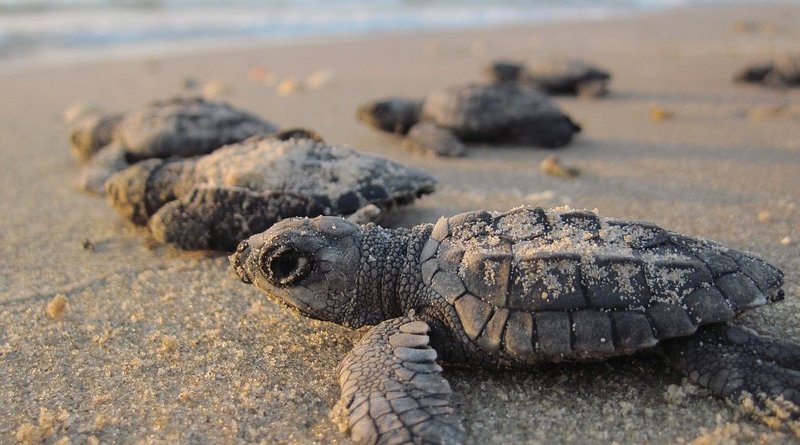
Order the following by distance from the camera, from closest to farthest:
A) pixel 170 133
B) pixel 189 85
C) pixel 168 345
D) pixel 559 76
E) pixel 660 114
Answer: pixel 168 345, pixel 170 133, pixel 660 114, pixel 559 76, pixel 189 85

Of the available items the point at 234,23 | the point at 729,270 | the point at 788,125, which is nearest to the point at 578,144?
the point at 788,125

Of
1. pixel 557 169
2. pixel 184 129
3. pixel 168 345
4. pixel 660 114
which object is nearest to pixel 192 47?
pixel 184 129

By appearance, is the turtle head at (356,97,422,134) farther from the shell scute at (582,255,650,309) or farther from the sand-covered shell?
the shell scute at (582,255,650,309)

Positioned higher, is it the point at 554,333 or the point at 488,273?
the point at 488,273

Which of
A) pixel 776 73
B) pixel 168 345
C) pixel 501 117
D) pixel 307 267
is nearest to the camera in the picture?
pixel 307 267

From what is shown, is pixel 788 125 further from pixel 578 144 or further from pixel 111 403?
pixel 111 403

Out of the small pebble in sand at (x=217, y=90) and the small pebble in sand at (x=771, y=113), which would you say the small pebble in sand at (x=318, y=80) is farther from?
the small pebble in sand at (x=771, y=113)

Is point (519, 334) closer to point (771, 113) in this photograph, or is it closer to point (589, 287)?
point (589, 287)

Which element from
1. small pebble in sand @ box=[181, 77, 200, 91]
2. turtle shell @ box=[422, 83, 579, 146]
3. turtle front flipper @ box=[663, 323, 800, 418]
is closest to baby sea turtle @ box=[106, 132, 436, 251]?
turtle front flipper @ box=[663, 323, 800, 418]

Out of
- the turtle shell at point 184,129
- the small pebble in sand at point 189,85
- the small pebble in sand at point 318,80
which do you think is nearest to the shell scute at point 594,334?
the turtle shell at point 184,129
